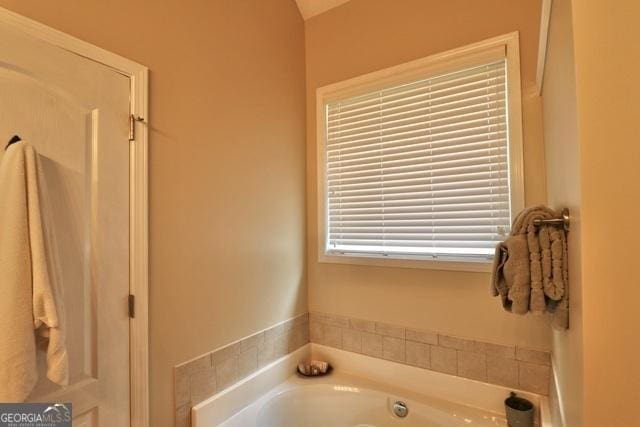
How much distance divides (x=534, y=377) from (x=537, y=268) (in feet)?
3.03

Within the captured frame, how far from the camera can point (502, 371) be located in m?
1.60

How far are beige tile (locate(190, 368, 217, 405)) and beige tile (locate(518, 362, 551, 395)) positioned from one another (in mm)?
1516

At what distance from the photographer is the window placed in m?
1.62

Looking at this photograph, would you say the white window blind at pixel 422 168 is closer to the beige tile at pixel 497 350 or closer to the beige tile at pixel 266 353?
the beige tile at pixel 497 350

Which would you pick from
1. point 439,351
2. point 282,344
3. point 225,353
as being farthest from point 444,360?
point 225,353

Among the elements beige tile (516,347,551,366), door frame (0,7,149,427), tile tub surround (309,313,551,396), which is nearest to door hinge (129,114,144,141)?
door frame (0,7,149,427)

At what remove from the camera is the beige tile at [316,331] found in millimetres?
2172

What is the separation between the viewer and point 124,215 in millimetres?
1220

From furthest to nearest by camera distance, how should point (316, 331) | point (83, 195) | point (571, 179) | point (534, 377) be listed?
point (316, 331)
point (534, 377)
point (83, 195)
point (571, 179)

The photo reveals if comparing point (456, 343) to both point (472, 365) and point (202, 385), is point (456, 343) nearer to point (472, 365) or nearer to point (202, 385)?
point (472, 365)

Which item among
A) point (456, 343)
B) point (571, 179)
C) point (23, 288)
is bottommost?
point (456, 343)

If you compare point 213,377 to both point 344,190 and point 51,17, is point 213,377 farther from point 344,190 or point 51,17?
point 51,17

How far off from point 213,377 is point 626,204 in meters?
1.67

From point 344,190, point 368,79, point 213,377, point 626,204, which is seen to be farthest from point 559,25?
point 213,377
